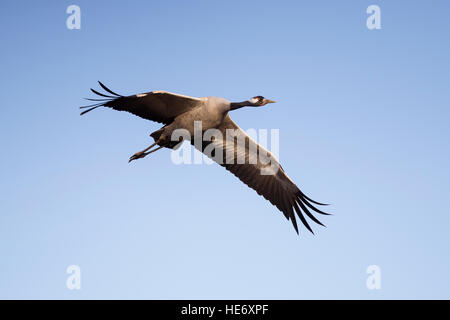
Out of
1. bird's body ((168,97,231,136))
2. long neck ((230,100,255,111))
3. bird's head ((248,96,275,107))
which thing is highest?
bird's head ((248,96,275,107))

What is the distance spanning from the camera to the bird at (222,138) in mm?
9086

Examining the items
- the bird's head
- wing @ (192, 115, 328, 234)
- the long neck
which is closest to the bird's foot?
wing @ (192, 115, 328, 234)

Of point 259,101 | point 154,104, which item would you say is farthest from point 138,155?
point 259,101

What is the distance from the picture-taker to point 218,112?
9.39m

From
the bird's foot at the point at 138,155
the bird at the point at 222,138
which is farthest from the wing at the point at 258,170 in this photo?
the bird's foot at the point at 138,155

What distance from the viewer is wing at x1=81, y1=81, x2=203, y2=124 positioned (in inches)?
342

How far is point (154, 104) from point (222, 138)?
80.1 inches

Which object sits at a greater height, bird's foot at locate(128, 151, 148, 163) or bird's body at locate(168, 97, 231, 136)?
bird's body at locate(168, 97, 231, 136)

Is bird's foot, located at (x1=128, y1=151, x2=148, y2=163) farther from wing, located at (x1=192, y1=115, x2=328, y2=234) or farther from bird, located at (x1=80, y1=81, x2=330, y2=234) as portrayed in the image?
wing, located at (x1=192, y1=115, x2=328, y2=234)

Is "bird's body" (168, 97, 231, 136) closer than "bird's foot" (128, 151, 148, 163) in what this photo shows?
Yes

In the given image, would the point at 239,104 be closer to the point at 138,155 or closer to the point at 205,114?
the point at 205,114

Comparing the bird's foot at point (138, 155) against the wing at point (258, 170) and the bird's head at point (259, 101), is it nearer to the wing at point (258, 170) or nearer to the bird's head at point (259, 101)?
the wing at point (258, 170)
